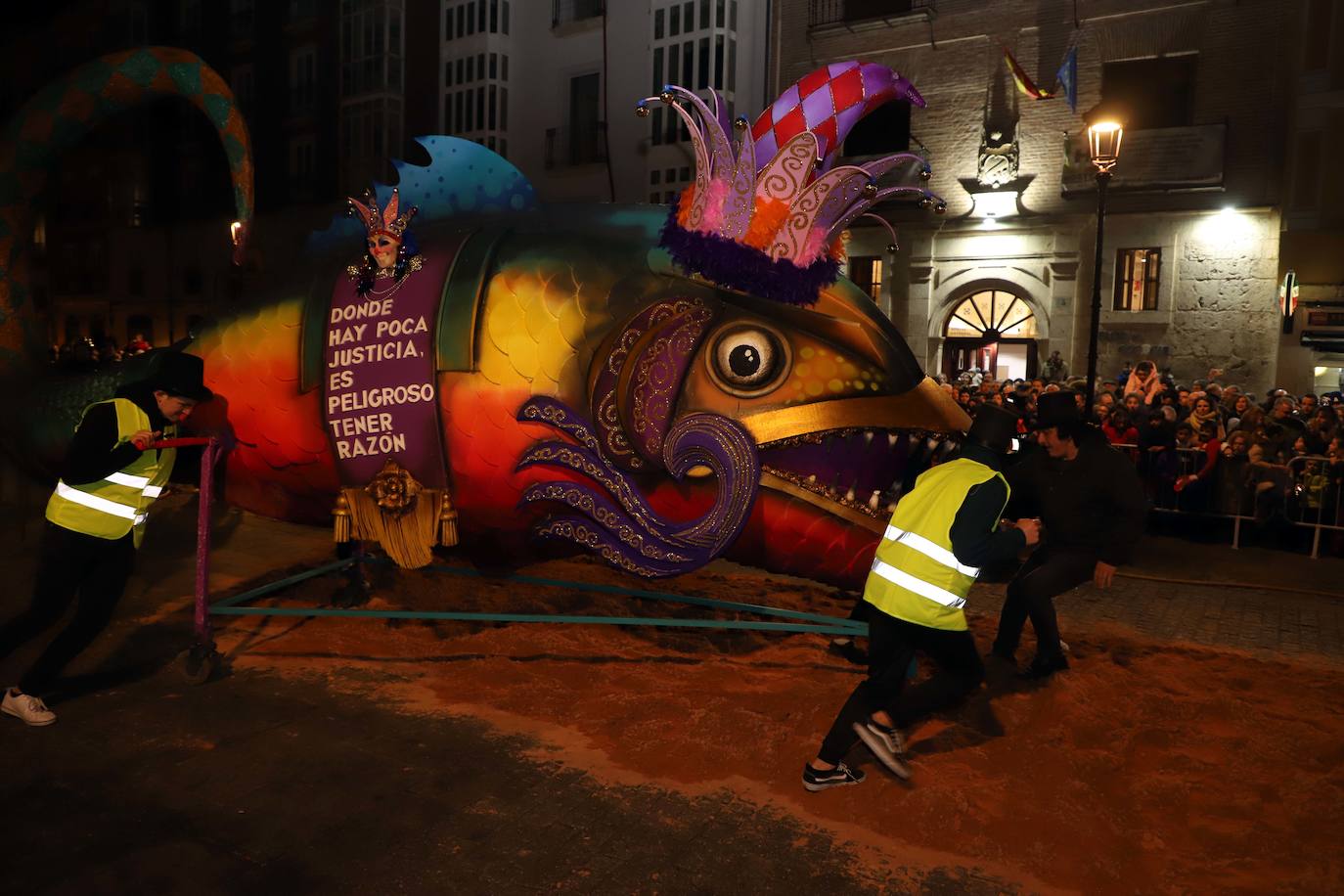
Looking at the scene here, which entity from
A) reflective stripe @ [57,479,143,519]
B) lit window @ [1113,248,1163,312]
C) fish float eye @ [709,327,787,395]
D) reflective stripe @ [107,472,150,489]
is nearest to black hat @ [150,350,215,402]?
reflective stripe @ [107,472,150,489]

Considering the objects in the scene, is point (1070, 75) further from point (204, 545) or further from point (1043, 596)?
point (204, 545)

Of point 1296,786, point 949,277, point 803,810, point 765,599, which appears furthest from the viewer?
point 949,277

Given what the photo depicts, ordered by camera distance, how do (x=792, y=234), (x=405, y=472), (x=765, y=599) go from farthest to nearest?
(x=765, y=599), (x=405, y=472), (x=792, y=234)

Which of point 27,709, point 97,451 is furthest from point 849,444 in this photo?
point 27,709

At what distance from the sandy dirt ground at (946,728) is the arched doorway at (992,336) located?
42.1 ft

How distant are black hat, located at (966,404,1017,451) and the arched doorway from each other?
1514 cm

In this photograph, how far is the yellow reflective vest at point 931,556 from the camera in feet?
11.9

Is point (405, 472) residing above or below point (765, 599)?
above

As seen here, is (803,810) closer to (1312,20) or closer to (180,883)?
(180,883)

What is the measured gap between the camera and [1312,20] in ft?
49.8

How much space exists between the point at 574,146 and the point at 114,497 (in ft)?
60.2

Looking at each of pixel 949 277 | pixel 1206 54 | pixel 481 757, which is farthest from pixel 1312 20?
pixel 481 757

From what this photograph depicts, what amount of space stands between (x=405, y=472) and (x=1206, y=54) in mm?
16824

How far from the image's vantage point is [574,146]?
69.7ft
